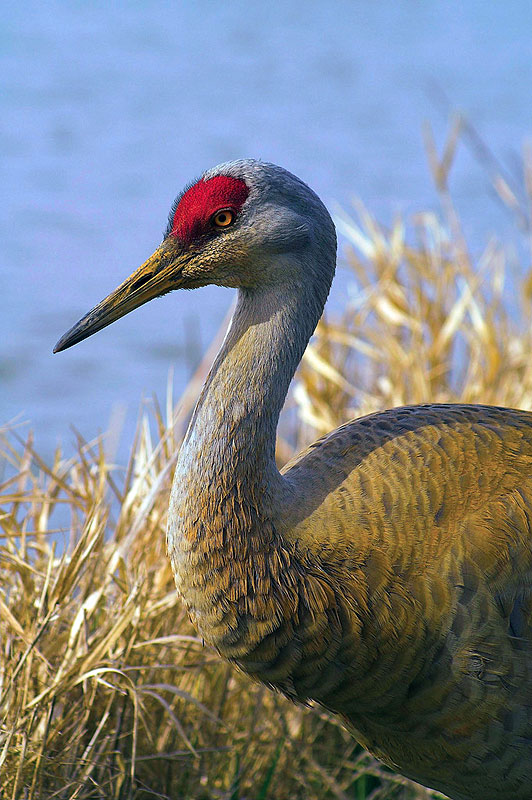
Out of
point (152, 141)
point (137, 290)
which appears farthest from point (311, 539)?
point (152, 141)

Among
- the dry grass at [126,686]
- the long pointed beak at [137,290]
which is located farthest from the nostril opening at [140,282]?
the dry grass at [126,686]

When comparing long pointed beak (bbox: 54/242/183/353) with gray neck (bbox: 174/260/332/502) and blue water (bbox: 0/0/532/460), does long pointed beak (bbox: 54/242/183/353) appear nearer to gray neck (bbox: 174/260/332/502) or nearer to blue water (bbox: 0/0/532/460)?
gray neck (bbox: 174/260/332/502)

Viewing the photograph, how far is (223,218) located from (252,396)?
38cm

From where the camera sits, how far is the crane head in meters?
2.43

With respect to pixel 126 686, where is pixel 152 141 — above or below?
above

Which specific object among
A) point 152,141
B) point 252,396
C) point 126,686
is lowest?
point 126,686

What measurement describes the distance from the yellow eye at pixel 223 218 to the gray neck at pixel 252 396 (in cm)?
17

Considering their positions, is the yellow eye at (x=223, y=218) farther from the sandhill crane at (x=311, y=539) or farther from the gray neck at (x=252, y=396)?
the gray neck at (x=252, y=396)

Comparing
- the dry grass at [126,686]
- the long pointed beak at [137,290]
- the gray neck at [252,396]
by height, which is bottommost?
the dry grass at [126,686]

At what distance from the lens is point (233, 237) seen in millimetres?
2445

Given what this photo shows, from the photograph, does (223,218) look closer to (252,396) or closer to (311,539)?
(252,396)

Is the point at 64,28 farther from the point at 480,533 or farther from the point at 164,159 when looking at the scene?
the point at 480,533

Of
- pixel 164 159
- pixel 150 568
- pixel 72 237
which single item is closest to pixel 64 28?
pixel 164 159

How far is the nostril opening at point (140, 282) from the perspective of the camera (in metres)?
2.52
